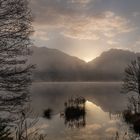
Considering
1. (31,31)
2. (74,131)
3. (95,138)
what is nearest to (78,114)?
(74,131)

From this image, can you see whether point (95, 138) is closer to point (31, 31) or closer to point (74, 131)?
point (74, 131)

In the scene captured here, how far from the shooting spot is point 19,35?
41.7 feet

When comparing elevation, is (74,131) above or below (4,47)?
below

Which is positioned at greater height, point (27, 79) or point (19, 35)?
point (19, 35)

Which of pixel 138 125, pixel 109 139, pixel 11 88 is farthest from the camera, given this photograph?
pixel 138 125

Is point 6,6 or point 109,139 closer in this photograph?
point 6,6

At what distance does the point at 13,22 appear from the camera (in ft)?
42.1

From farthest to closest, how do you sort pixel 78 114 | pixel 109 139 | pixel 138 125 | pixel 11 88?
pixel 78 114, pixel 138 125, pixel 109 139, pixel 11 88

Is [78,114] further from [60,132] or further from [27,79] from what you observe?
[27,79]

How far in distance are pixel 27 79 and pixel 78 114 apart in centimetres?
6387

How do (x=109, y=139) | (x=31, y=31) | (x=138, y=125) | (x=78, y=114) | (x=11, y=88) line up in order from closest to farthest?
1. (x=11, y=88)
2. (x=31, y=31)
3. (x=109, y=139)
4. (x=138, y=125)
5. (x=78, y=114)

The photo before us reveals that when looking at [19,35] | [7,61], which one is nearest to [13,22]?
[19,35]

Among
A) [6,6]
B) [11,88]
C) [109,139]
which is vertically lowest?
[109,139]

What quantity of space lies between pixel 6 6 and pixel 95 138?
3404 centimetres
